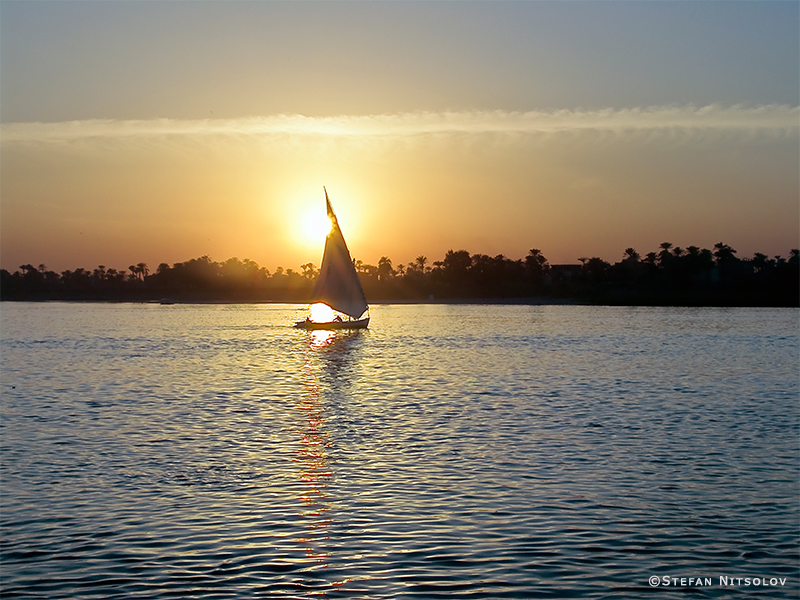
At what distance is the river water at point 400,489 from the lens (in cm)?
1139

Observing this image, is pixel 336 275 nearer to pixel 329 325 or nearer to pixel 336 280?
pixel 336 280

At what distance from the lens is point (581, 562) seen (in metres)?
11.9

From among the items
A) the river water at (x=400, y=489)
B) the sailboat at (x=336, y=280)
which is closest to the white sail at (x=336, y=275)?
the sailboat at (x=336, y=280)

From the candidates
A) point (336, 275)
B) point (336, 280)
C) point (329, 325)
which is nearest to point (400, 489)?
point (336, 275)

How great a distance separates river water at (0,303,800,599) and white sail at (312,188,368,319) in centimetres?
3813

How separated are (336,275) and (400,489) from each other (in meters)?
→ 59.8

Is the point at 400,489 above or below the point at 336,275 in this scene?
below

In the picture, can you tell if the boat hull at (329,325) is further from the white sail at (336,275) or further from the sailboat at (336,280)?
the white sail at (336,275)

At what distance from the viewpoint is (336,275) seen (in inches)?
2963

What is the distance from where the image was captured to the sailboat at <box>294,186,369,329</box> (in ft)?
245

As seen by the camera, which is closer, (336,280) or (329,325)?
(336,280)

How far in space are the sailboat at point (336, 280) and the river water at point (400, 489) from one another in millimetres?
38165

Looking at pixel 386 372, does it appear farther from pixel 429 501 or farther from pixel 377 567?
pixel 377 567

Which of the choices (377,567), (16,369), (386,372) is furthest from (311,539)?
(16,369)
